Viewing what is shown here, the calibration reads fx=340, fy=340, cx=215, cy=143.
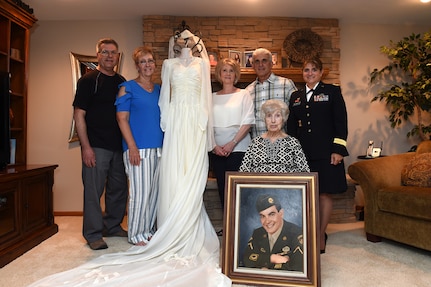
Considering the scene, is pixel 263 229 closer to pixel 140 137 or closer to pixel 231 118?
pixel 231 118

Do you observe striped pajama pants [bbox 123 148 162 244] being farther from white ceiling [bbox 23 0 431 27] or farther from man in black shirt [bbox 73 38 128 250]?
white ceiling [bbox 23 0 431 27]

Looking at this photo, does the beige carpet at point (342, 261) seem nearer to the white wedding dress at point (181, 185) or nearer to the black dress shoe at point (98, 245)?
the black dress shoe at point (98, 245)

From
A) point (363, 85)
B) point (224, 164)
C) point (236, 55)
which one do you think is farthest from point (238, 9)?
point (224, 164)

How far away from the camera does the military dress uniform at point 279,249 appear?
1927 millimetres

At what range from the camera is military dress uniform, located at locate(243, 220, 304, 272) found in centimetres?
193

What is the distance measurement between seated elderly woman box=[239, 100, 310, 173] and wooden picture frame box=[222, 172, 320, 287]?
0.48ft

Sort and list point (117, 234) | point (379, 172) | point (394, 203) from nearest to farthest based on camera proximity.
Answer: point (394, 203), point (379, 172), point (117, 234)

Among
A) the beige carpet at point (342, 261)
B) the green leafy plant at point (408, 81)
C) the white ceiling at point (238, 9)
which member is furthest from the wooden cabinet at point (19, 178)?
the green leafy plant at point (408, 81)

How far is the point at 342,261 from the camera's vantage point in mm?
2420

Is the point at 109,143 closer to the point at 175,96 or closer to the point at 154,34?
the point at 175,96

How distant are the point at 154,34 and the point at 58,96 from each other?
1392mm

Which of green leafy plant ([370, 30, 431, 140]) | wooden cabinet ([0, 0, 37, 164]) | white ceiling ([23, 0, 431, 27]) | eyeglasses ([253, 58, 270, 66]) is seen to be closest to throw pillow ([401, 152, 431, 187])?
green leafy plant ([370, 30, 431, 140])

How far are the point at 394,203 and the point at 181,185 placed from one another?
166cm

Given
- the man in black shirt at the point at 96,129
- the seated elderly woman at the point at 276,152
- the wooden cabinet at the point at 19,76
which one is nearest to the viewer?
the seated elderly woman at the point at 276,152
